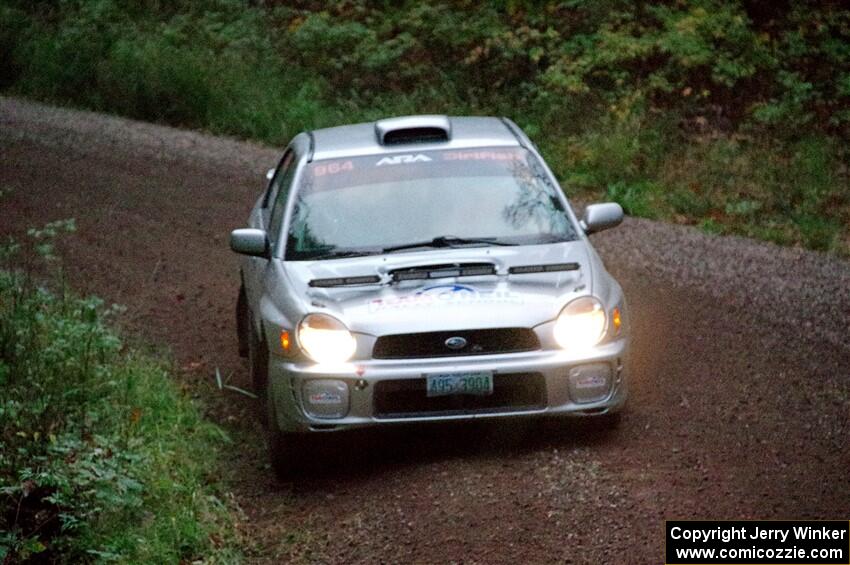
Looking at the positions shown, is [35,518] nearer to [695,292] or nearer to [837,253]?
[695,292]

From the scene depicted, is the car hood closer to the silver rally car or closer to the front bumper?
the silver rally car

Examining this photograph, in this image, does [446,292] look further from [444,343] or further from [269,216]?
[269,216]

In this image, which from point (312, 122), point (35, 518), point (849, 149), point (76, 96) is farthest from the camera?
point (76, 96)

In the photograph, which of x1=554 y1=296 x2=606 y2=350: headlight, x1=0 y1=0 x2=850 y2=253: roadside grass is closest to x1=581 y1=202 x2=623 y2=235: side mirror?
x1=554 y1=296 x2=606 y2=350: headlight

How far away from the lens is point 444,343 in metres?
7.33

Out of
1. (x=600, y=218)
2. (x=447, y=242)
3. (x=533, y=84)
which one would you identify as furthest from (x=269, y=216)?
(x=533, y=84)

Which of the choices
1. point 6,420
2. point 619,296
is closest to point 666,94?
point 619,296

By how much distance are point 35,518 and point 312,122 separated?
1324 cm

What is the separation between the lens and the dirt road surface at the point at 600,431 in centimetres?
666

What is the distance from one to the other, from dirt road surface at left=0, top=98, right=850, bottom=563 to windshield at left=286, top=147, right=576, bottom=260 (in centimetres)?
112

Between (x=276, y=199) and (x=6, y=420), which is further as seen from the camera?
(x=276, y=199)

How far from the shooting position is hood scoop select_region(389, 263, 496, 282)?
762 centimetres

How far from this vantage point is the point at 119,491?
6918 millimetres

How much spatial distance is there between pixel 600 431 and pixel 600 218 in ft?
4.42
